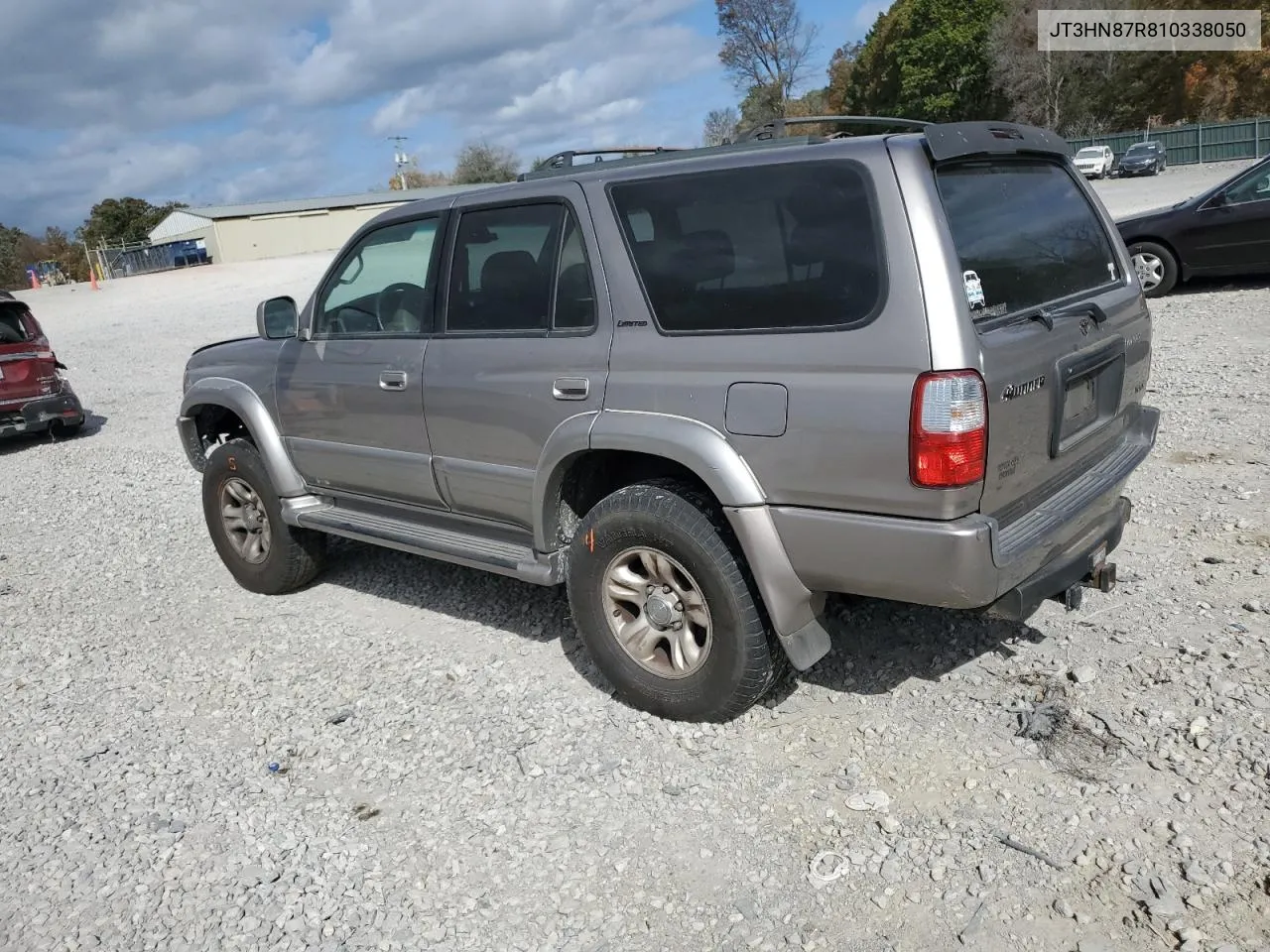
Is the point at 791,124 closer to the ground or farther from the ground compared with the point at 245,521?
farther from the ground

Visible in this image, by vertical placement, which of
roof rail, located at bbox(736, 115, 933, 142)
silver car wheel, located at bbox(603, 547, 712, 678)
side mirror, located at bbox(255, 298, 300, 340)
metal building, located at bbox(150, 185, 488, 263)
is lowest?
silver car wheel, located at bbox(603, 547, 712, 678)

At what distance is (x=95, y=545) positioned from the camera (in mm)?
6848

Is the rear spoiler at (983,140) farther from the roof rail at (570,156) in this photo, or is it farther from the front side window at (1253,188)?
the front side window at (1253,188)

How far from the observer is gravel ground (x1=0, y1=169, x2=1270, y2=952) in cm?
281

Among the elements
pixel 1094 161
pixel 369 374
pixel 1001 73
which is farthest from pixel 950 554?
pixel 1001 73

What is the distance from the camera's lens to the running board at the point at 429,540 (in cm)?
404

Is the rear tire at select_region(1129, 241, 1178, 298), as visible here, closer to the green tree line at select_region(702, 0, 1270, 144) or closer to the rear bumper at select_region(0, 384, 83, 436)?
the rear bumper at select_region(0, 384, 83, 436)

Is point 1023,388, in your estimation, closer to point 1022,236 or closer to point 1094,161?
point 1022,236

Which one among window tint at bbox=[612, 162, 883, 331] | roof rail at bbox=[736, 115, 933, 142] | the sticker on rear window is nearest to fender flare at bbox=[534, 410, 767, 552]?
window tint at bbox=[612, 162, 883, 331]

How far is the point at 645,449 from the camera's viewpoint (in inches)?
138

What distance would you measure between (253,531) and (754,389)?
11.2ft

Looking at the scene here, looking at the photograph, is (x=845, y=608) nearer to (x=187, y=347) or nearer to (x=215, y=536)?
(x=215, y=536)

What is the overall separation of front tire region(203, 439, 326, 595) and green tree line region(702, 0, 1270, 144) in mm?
45561

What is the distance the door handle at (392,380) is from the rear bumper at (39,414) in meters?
7.74
